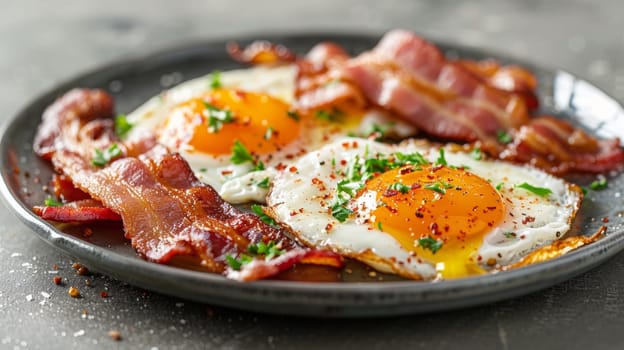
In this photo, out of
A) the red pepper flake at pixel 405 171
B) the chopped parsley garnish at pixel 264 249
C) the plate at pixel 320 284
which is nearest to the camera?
the plate at pixel 320 284

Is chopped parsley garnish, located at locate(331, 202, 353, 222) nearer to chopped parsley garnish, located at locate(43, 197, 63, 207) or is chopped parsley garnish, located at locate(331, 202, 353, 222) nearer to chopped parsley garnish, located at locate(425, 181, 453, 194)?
chopped parsley garnish, located at locate(425, 181, 453, 194)

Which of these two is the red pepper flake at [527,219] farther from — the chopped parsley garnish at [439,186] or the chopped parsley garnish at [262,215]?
the chopped parsley garnish at [262,215]

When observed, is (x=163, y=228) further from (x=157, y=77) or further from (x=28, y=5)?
(x=28, y=5)

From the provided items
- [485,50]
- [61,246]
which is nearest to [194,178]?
[61,246]

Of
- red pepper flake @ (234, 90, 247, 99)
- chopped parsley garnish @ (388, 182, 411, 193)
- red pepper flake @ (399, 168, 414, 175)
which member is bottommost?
red pepper flake @ (234, 90, 247, 99)

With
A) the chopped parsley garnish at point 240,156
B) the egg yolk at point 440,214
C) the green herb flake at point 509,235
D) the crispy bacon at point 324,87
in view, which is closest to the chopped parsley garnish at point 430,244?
the egg yolk at point 440,214

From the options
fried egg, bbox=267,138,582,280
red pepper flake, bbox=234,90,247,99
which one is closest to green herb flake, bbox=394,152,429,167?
fried egg, bbox=267,138,582,280

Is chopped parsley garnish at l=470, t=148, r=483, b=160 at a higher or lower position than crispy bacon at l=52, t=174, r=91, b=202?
higher
